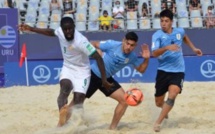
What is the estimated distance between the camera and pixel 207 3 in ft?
57.0

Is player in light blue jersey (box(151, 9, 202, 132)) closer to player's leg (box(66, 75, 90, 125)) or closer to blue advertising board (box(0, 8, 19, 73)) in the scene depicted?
player's leg (box(66, 75, 90, 125))

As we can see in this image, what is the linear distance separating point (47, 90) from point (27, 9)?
5434 mm

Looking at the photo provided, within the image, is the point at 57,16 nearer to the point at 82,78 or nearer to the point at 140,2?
the point at 140,2

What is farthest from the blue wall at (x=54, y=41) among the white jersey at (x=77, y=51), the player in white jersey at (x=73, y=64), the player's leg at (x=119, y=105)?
the white jersey at (x=77, y=51)

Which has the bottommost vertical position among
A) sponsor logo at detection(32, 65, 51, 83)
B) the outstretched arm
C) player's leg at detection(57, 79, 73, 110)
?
sponsor logo at detection(32, 65, 51, 83)

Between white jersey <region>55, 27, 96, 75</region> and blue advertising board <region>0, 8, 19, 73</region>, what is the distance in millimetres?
7576

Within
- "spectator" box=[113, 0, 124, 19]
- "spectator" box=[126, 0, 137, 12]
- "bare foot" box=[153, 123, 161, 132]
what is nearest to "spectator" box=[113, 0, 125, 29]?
"spectator" box=[113, 0, 124, 19]

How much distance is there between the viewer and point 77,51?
682 centimetres

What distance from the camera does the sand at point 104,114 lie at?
25.1ft

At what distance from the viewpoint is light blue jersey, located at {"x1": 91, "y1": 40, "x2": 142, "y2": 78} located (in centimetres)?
730

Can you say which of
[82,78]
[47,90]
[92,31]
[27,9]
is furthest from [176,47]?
[27,9]

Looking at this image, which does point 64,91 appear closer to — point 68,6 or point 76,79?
point 76,79

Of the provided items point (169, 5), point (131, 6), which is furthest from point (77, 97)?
point (169, 5)

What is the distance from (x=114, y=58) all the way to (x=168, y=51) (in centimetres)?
82
